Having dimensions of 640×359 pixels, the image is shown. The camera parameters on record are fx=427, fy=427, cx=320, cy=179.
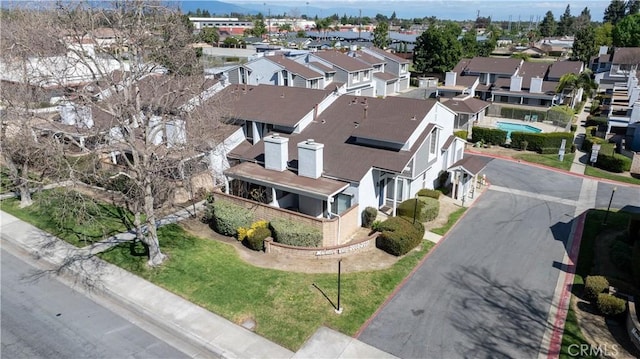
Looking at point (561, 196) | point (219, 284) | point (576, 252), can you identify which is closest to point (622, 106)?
point (561, 196)

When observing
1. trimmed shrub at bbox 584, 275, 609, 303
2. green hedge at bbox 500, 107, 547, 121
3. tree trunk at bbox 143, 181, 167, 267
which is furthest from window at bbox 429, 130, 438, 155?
green hedge at bbox 500, 107, 547, 121

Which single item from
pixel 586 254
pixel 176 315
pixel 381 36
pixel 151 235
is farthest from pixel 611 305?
pixel 381 36

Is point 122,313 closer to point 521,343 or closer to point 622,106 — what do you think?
point 521,343

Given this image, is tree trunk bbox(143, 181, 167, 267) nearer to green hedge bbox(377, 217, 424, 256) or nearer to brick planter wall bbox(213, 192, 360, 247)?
brick planter wall bbox(213, 192, 360, 247)

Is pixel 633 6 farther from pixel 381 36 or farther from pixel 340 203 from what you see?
pixel 340 203

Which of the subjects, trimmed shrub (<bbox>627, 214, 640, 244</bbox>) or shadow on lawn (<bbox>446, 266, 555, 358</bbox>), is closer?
shadow on lawn (<bbox>446, 266, 555, 358</bbox>)

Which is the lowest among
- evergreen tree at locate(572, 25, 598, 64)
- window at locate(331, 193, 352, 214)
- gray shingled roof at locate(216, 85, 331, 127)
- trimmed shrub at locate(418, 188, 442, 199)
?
trimmed shrub at locate(418, 188, 442, 199)
